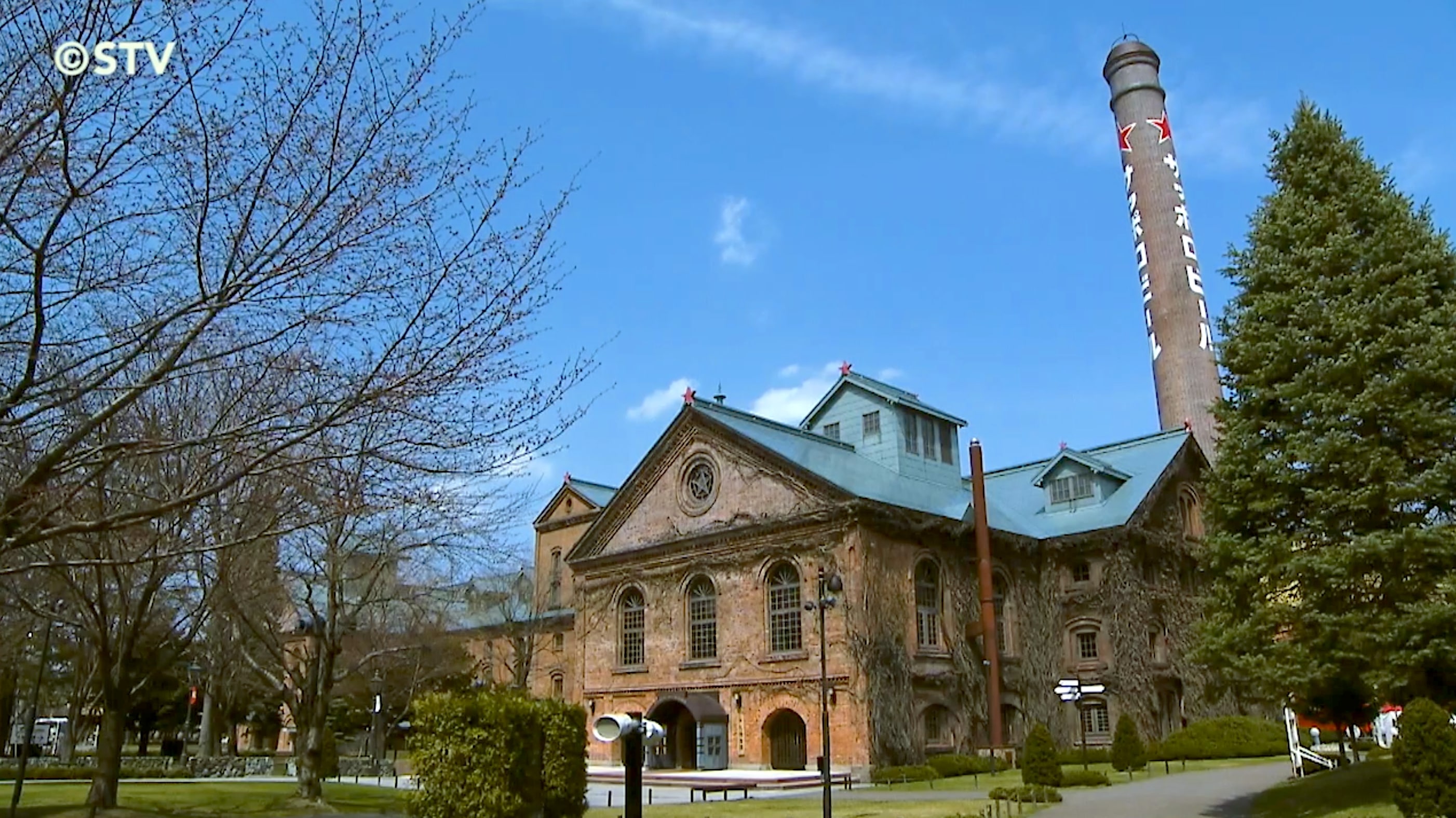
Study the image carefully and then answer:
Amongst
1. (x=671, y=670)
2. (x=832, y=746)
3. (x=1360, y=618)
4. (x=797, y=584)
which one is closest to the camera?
(x=1360, y=618)

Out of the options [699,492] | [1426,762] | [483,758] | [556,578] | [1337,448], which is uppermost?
[699,492]

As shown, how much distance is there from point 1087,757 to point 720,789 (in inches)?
513

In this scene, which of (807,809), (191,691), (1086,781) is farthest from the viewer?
(191,691)

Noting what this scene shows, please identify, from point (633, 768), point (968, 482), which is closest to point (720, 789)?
point (633, 768)

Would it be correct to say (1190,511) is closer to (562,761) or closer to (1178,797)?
(1178,797)

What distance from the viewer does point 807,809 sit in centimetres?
2281

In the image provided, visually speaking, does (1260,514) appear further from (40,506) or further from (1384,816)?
(40,506)

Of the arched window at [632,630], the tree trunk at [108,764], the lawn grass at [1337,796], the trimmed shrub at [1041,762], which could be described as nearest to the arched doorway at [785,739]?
the arched window at [632,630]

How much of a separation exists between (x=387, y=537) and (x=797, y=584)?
662 inches

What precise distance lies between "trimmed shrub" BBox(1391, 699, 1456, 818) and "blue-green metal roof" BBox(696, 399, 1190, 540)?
21.5m

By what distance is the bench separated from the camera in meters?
27.1

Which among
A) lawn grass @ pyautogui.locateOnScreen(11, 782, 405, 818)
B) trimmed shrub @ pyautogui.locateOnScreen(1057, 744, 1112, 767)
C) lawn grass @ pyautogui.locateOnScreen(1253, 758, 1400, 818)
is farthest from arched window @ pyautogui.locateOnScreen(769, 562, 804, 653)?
lawn grass @ pyautogui.locateOnScreen(1253, 758, 1400, 818)

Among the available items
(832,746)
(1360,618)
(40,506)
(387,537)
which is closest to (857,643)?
(832,746)

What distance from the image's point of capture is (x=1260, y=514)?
19266mm
